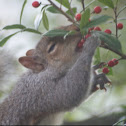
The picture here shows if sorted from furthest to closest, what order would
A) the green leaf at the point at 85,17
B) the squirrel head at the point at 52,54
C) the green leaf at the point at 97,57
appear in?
the squirrel head at the point at 52,54 < the green leaf at the point at 97,57 < the green leaf at the point at 85,17

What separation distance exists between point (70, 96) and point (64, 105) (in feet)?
0.50

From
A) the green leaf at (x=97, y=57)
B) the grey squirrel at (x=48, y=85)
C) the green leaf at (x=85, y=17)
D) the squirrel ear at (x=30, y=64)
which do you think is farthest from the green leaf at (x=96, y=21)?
the squirrel ear at (x=30, y=64)

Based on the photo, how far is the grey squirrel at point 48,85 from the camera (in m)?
3.57

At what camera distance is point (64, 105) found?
12.1 ft

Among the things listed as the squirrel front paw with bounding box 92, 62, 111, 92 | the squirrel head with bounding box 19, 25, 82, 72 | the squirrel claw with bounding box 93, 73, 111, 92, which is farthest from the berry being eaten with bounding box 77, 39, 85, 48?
the squirrel claw with bounding box 93, 73, 111, 92

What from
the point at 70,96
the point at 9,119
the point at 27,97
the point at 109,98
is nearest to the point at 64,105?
the point at 70,96

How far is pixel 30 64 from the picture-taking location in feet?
12.0

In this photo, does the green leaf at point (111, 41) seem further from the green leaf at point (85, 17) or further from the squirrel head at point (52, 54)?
the squirrel head at point (52, 54)

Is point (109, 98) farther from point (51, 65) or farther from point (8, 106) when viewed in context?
point (8, 106)

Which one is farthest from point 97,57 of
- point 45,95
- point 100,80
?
point 45,95

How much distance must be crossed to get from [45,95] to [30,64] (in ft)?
1.48

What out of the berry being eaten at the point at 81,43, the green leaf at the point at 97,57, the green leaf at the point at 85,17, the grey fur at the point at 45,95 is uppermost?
the green leaf at the point at 85,17

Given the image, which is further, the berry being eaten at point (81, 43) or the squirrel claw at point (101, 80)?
the squirrel claw at point (101, 80)

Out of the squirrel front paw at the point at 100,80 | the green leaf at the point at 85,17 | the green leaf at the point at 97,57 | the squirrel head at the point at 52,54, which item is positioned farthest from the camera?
the squirrel head at the point at 52,54
